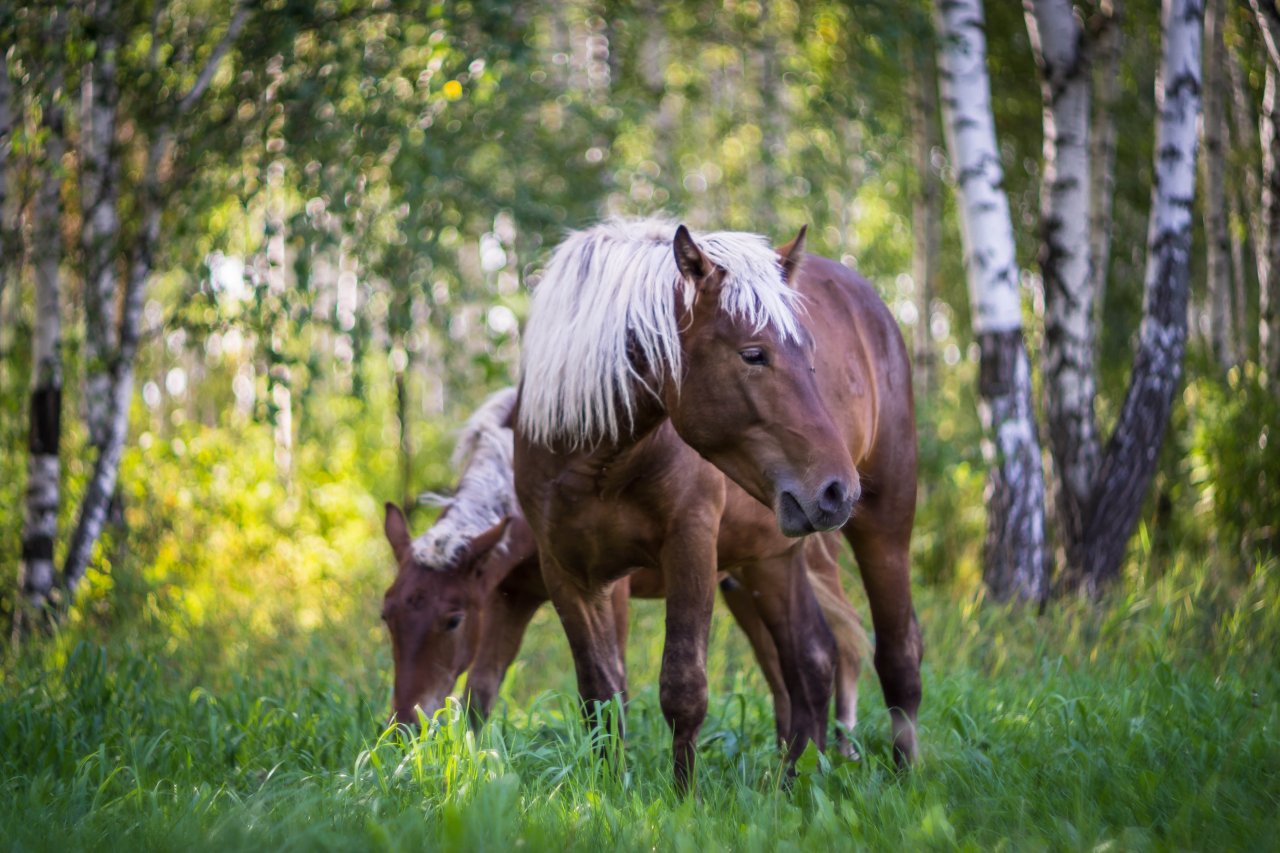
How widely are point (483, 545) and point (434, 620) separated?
40cm

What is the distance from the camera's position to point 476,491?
5152mm

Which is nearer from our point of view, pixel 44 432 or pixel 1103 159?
pixel 44 432

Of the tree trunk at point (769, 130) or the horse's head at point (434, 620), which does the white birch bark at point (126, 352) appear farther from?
the tree trunk at point (769, 130)

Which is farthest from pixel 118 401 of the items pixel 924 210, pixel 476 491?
pixel 924 210

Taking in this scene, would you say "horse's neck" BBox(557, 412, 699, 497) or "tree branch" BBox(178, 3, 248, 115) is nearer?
"horse's neck" BBox(557, 412, 699, 497)

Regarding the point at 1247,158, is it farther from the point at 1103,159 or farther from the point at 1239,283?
the point at 1103,159

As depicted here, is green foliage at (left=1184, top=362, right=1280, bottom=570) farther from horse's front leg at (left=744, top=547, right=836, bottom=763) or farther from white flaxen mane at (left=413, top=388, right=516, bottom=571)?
white flaxen mane at (left=413, top=388, right=516, bottom=571)

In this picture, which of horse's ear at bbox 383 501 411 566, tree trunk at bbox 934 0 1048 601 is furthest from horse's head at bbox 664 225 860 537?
tree trunk at bbox 934 0 1048 601

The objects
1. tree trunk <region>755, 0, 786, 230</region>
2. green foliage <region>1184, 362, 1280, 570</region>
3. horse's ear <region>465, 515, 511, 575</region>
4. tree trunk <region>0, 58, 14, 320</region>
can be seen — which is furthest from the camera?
tree trunk <region>755, 0, 786, 230</region>

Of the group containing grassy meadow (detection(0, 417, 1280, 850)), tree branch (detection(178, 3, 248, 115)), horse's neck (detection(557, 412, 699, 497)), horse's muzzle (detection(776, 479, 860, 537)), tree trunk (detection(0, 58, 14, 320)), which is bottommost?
grassy meadow (detection(0, 417, 1280, 850))

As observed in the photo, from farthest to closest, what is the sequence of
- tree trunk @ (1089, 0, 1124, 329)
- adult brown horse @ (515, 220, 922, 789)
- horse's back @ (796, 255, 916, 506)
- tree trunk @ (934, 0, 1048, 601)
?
tree trunk @ (1089, 0, 1124, 329)
tree trunk @ (934, 0, 1048, 601)
horse's back @ (796, 255, 916, 506)
adult brown horse @ (515, 220, 922, 789)

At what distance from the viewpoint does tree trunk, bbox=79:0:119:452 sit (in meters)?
6.30

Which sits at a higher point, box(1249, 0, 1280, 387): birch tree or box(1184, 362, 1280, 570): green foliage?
box(1249, 0, 1280, 387): birch tree

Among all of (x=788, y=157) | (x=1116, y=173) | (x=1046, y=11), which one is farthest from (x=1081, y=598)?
(x=1116, y=173)
